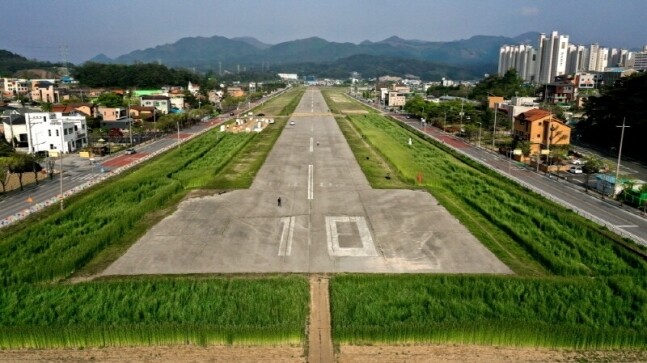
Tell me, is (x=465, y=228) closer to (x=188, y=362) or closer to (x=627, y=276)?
(x=627, y=276)

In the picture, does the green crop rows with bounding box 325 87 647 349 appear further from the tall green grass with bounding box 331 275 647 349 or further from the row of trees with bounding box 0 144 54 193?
the row of trees with bounding box 0 144 54 193

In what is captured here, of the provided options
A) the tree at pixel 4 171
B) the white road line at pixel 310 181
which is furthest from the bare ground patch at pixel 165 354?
the tree at pixel 4 171

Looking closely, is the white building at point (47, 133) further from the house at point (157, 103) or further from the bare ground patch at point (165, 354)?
the bare ground patch at point (165, 354)

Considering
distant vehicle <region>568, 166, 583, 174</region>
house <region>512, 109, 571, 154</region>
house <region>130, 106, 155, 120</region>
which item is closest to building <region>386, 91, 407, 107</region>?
house <region>130, 106, 155, 120</region>

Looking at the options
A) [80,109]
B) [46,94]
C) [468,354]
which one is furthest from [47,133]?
[46,94]

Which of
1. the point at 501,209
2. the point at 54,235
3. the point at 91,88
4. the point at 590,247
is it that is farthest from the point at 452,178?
the point at 91,88

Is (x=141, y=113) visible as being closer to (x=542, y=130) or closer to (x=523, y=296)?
(x=542, y=130)

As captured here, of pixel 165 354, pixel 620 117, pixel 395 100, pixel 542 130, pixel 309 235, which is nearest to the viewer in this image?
pixel 165 354
